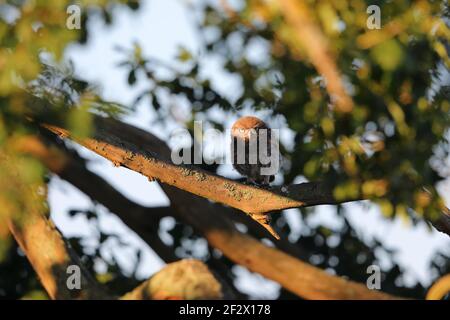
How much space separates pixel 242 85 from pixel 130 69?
103 centimetres

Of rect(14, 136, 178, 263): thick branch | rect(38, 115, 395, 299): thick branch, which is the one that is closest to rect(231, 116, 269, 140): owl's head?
rect(38, 115, 395, 299): thick branch

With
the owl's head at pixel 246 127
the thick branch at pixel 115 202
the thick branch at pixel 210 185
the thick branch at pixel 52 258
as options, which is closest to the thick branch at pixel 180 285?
the thick branch at pixel 52 258

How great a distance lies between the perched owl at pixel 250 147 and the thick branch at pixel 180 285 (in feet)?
2.88

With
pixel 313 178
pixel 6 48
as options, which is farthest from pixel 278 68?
pixel 6 48

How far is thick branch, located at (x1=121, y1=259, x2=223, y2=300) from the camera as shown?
687 cm

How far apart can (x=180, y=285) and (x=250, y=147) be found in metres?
1.29

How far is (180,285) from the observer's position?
22.7 feet

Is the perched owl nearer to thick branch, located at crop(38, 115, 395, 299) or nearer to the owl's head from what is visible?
the owl's head

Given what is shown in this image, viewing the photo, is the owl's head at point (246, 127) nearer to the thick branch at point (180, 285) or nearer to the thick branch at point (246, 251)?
the thick branch at point (246, 251)

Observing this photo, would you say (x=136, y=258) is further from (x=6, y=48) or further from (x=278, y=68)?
(x=6, y=48)

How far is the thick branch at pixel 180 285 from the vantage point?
6871mm

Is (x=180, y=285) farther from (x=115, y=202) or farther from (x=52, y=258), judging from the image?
(x=115, y=202)

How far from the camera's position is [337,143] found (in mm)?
6008

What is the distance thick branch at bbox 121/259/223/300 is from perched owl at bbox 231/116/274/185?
0.88 metres
